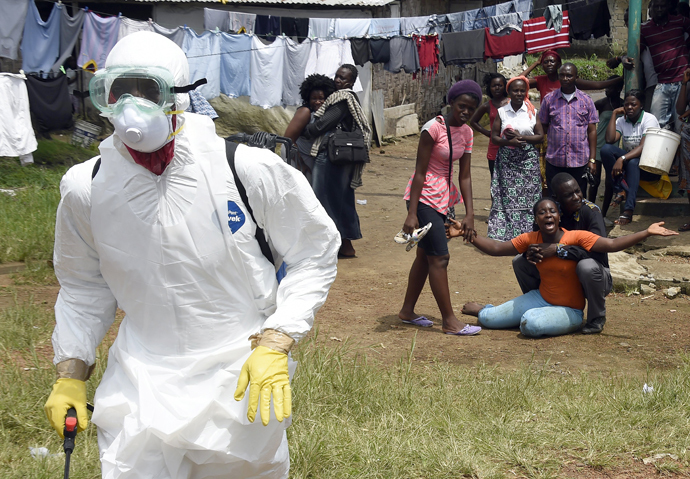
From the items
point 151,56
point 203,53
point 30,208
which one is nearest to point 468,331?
point 151,56

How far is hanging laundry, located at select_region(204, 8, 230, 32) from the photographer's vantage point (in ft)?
36.8

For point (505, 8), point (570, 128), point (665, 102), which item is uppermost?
point (505, 8)

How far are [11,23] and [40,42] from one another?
19.8 inches

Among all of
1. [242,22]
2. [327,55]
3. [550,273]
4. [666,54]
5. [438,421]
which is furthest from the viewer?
[327,55]

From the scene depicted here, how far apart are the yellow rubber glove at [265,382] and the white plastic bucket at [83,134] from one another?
35.1ft

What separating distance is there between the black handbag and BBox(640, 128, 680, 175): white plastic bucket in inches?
117

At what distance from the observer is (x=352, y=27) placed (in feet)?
39.4

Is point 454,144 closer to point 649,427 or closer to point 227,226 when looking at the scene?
point 649,427

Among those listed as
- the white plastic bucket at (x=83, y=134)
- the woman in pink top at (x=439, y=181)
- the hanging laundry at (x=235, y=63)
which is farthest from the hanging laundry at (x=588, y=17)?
the white plastic bucket at (x=83, y=134)

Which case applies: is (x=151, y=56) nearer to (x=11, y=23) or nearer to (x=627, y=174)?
(x=627, y=174)

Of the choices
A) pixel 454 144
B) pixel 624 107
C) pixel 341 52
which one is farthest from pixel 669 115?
pixel 341 52

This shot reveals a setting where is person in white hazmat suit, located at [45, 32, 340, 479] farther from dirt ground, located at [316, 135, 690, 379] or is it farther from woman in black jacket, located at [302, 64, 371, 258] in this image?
woman in black jacket, located at [302, 64, 371, 258]

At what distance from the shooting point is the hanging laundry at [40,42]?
9.70 metres

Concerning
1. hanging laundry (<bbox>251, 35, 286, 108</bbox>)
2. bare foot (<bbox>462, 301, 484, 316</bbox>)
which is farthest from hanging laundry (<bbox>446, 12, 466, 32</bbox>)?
bare foot (<bbox>462, 301, 484, 316</bbox>)
